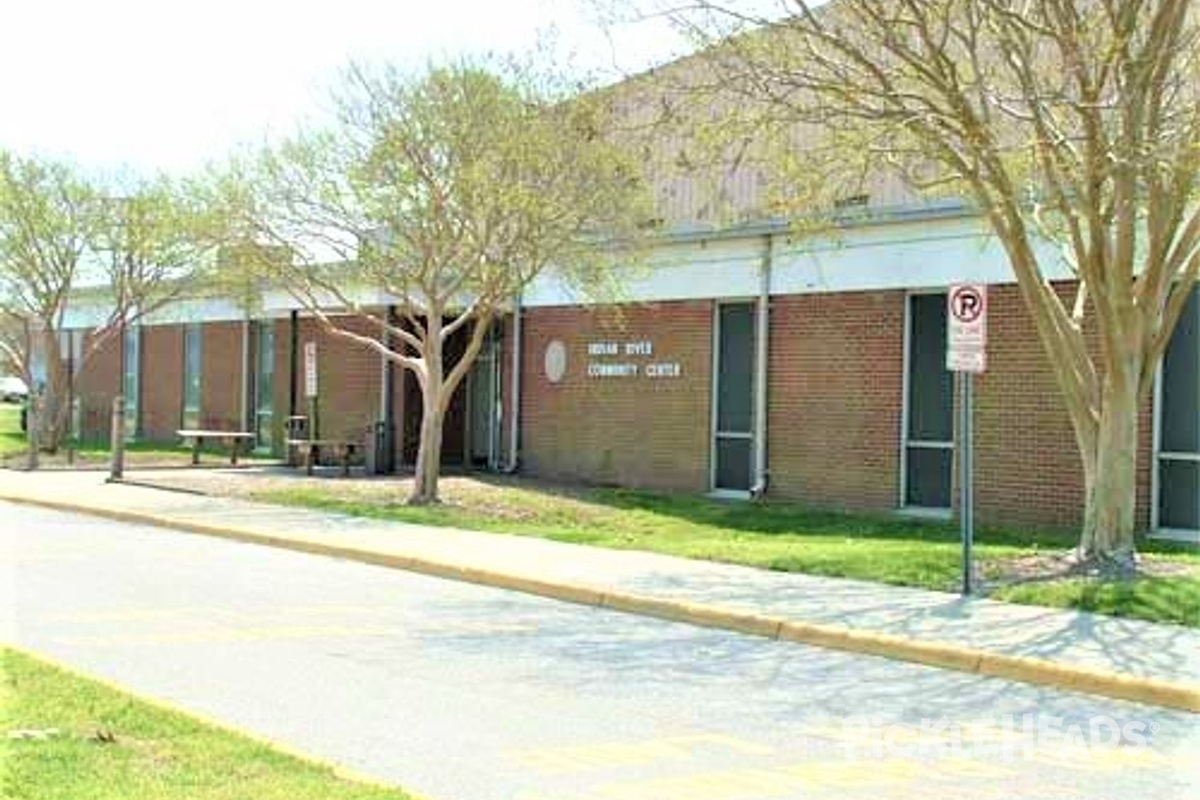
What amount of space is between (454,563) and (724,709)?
727cm

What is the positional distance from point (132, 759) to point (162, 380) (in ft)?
120

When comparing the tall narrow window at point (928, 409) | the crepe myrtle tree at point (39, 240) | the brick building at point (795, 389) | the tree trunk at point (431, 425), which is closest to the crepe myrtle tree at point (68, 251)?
the crepe myrtle tree at point (39, 240)

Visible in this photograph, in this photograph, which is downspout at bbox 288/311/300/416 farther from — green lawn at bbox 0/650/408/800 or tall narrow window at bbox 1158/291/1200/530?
green lawn at bbox 0/650/408/800

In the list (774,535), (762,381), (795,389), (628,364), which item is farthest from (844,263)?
(628,364)

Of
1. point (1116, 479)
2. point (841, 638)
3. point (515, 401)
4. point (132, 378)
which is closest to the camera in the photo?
point (841, 638)

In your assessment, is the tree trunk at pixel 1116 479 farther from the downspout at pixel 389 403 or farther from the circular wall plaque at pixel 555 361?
the downspout at pixel 389 403

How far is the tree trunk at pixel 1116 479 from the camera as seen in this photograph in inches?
574

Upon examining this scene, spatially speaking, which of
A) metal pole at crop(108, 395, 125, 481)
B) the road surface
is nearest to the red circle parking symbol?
the road surface

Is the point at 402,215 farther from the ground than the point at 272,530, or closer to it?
farther from the ground

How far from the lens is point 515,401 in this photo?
29.0m

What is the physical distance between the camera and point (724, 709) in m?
9.09

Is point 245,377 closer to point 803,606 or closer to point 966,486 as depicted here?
point 803,606

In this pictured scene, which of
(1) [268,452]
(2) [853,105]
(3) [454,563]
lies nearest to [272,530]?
(3) [454,563]

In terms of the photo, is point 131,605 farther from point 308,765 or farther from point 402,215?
point 402,215
